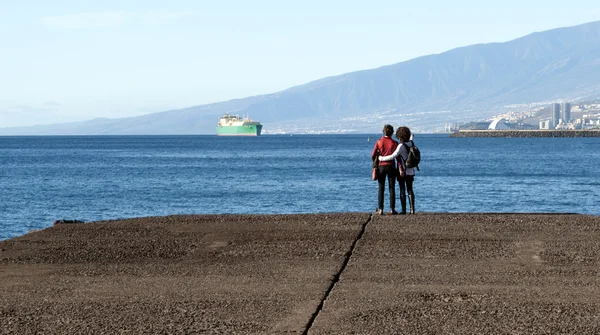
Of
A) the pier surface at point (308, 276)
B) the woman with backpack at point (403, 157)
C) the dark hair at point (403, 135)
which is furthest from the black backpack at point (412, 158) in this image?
the pier surface at point (308, 276)

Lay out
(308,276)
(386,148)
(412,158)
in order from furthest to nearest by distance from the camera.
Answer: (386,148) → (412,158) → (308,276)

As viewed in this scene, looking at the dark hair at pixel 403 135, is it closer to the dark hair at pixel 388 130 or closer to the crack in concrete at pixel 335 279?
the dark hair at pixel 388 130

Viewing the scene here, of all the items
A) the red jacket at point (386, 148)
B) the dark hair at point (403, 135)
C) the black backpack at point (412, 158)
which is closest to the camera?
the black backpack at point (412, 158)

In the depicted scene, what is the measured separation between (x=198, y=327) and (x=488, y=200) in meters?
30.8

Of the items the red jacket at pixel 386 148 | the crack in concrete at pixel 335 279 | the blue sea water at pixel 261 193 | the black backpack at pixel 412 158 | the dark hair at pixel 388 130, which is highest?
the dark hair at pixel 388 130

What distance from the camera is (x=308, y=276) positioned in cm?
988

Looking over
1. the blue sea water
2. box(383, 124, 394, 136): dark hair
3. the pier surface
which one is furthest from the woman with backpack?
the blue sea water

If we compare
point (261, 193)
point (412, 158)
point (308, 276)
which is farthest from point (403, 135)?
point (261, 193)

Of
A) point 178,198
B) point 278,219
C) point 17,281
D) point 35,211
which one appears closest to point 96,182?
point 178,198

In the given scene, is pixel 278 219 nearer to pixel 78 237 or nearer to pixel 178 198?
pixel 78 237

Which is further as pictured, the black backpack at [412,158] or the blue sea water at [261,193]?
the blue sea water at [261,193]

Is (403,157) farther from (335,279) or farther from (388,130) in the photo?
(335,279)

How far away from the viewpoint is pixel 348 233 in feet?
42.4

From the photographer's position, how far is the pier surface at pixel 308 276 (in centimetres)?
793
